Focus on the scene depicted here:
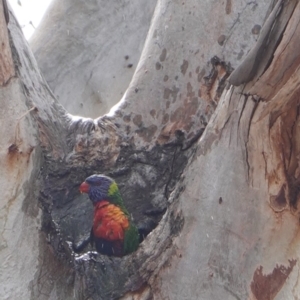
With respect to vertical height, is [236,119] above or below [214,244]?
above

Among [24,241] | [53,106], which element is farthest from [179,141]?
[24,241]

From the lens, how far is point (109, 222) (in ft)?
6.54

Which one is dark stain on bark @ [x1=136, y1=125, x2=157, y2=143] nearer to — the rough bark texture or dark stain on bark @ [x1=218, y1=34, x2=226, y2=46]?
dark stain on bark @ [x1=218, y1=34, x2=226, y2=46]

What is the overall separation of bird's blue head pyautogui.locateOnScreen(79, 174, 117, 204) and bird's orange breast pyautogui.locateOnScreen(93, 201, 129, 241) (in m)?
0.10

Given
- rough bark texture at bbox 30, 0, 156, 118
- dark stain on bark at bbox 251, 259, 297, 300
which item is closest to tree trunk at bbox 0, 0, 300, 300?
dark stain on bark at bbox 251, 259, 297, 300

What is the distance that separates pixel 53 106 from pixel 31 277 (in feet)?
1.48

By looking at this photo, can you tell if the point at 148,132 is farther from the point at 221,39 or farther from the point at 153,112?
the point at 221,39

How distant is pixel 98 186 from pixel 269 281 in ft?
1.84

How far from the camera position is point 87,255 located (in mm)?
1671

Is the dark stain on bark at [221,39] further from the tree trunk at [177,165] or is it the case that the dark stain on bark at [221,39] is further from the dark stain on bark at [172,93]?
the dark stain on bark at [172,93]

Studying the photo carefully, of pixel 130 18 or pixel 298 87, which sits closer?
pixel 298 87

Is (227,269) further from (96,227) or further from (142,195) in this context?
(96,227)

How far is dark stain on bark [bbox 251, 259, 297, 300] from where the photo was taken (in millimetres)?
1390

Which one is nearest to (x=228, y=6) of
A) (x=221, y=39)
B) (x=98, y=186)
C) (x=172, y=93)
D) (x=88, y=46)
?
(x=221, y=39)
